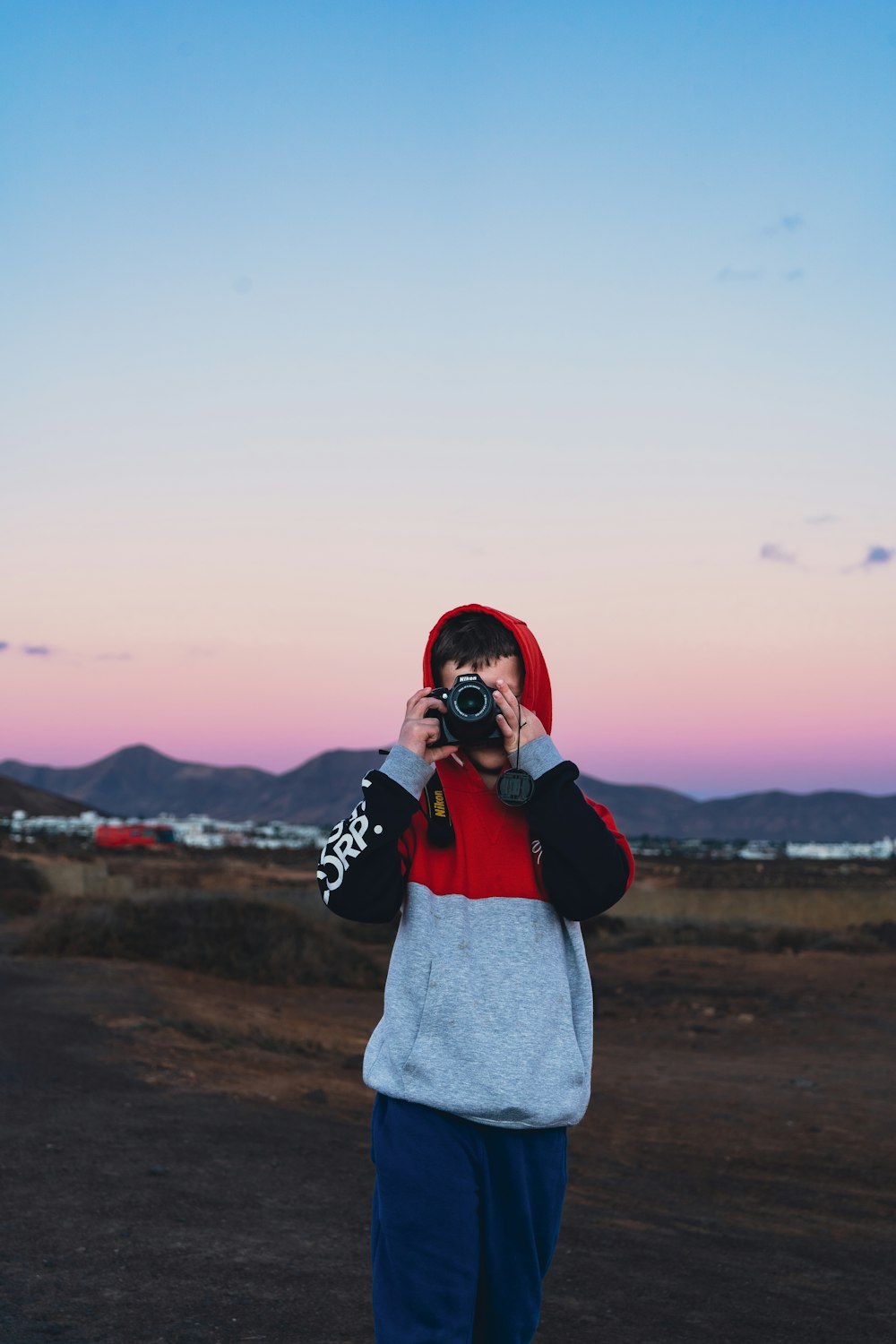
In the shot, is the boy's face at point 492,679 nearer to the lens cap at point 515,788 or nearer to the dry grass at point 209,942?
the lens cap at point 515,788

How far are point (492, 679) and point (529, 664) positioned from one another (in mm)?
102

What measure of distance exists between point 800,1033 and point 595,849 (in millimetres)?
13380

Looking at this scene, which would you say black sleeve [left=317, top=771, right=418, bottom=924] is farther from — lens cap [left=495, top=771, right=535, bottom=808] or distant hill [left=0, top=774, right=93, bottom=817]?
distant hill [left=0, top=774, right=93, bottom=817]

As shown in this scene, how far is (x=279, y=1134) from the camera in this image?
7965 millimetres

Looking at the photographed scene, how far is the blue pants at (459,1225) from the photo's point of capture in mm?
2373

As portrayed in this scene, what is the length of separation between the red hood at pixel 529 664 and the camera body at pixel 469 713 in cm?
14

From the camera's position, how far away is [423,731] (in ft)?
8.84

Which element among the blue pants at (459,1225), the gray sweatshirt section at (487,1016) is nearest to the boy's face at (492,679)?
the gray sweatshirt section at (487,1016)

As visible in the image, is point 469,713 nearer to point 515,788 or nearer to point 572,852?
point 515,788

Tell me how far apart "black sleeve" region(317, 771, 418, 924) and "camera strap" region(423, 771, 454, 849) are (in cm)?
6

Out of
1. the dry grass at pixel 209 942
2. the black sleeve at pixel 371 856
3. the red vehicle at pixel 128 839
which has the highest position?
the black sleeve at pixel 371 856

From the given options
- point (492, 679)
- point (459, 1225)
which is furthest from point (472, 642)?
point (459, 1225)

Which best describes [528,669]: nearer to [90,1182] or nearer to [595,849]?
[595,849]

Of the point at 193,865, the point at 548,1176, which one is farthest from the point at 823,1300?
the point at 193,865
